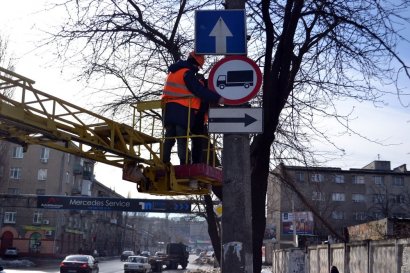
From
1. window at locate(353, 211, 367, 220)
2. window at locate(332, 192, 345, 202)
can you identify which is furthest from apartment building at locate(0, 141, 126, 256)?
window at locate(353, 211, 367, 220)

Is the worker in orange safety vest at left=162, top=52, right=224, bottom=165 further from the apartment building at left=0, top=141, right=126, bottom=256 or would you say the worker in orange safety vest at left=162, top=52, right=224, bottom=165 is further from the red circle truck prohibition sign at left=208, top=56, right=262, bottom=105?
the apartment building at left=0, top=141, right=126, bottom=256

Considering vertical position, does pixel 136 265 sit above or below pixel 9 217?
A: below

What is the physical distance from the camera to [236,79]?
18.3ft

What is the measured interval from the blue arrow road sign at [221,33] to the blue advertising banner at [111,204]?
34.8 metres

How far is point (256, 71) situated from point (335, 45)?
517cm

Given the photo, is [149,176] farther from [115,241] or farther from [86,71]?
[115,241]

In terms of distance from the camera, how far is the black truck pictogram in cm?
554

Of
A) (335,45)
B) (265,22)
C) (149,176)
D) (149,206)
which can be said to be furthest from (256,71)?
(149,206)

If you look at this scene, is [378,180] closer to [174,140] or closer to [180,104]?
[174,140]

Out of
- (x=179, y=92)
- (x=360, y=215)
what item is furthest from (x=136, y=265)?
(x=360, y=215)

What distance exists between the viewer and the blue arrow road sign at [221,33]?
573 cm

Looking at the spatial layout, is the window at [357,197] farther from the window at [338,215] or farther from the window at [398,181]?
the window at [398,181]

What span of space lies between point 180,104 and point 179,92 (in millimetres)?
188

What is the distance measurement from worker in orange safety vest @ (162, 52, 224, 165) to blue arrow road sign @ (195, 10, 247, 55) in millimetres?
1694
